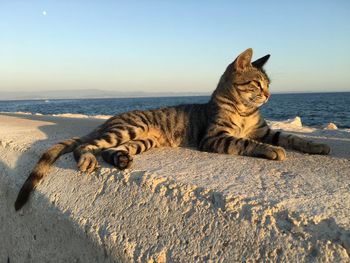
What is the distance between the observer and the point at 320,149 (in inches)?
146

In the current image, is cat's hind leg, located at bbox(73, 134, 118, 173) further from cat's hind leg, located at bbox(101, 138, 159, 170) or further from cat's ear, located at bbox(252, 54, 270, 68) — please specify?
cat's ear, located at bbox(252, 54, 270, 68)

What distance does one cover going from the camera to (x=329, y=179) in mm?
2643

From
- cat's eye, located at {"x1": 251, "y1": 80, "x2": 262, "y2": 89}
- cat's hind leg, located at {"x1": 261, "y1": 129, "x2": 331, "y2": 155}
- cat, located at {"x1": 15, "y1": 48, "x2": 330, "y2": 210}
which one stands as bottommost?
cat's hind leg, located at {"x1": 261, "y1": 129, "x2": 331, "y2": 155}

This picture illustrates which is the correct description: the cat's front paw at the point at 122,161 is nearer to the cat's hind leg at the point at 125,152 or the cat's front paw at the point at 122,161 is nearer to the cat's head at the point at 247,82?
the cat's hind leg at the point at 125,152

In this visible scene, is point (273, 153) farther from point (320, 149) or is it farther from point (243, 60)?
point (243, 60)

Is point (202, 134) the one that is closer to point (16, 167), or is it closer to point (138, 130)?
point (138, 130)

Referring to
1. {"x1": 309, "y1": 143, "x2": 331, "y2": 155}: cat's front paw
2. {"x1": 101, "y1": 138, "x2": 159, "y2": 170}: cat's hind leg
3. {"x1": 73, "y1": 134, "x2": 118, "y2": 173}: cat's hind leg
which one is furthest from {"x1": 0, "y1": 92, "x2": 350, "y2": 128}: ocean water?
{"x1": 73, "y1": 134, "x2": 118, "y2": 173}: cat's hind leg

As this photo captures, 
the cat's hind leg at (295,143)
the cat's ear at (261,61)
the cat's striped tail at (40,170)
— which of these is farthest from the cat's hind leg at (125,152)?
the cat's ear at (261,61)

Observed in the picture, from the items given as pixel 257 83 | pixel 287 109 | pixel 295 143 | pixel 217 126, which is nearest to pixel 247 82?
pixel 257 83

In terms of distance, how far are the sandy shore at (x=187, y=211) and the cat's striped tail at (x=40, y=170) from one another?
8 cm

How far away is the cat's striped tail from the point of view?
3217 mm

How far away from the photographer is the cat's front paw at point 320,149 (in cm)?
369

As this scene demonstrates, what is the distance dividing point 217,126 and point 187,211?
6.46 ft

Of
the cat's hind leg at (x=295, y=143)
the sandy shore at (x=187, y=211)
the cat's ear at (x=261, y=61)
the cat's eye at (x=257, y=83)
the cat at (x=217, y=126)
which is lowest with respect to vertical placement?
the sandy shore at (x=187, y=211)
